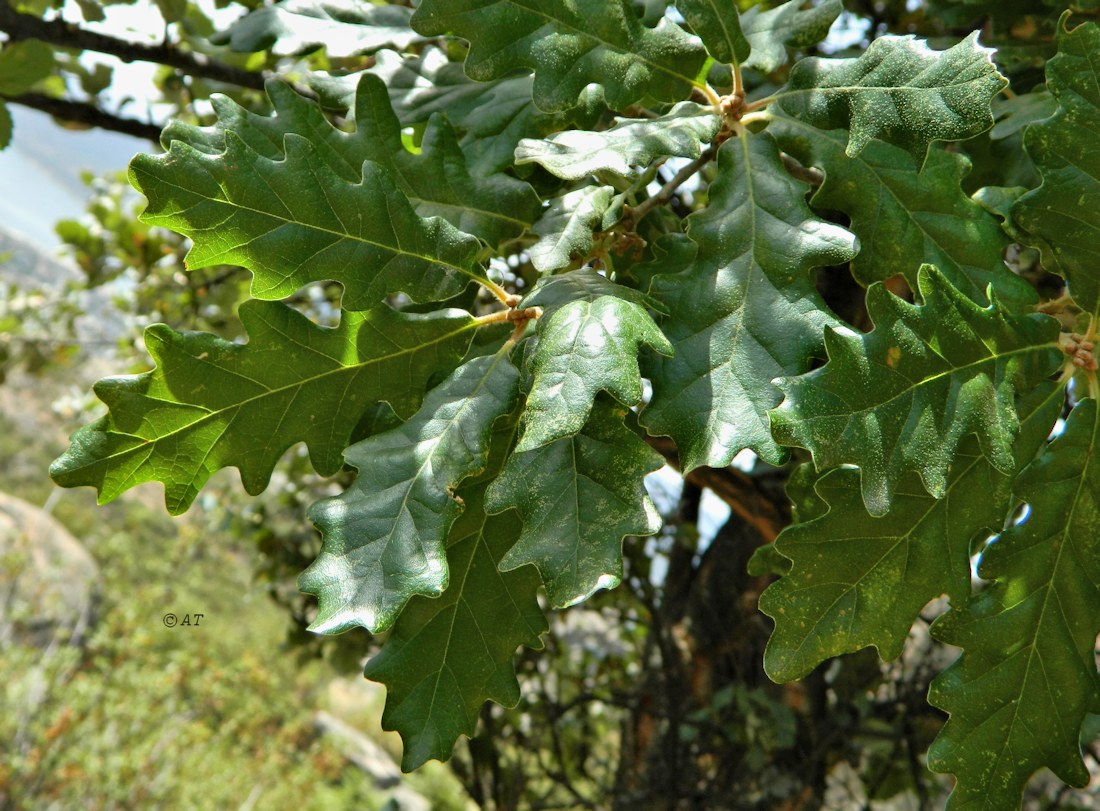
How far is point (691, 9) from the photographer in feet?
3.19

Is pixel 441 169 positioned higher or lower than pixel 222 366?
higher

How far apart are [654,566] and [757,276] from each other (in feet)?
6.28

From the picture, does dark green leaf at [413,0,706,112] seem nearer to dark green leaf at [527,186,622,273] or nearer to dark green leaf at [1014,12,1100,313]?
dark green leaf at [527,186,622,273]

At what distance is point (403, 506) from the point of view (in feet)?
2.84

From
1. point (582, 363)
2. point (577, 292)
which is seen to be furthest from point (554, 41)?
point (582, 363)

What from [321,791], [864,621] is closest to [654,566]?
[864,621]

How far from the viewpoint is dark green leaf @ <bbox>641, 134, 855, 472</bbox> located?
2.68ft

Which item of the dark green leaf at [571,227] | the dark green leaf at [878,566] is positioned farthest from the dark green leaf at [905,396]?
the dark green leaf at [571,227]

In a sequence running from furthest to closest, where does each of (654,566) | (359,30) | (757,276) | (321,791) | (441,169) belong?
(321,791) → (654,566) → (359,30) → (441,169) → (757,276)

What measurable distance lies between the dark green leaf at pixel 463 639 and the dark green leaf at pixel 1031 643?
0.43 meters

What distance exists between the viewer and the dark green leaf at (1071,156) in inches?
35.9

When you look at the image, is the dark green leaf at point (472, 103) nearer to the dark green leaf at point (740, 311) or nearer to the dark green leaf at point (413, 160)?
the dark green leaf at point (413, 160)

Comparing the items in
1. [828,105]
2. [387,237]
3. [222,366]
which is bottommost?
[222,366]

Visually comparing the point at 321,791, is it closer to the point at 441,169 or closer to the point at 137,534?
the point at 137,534
